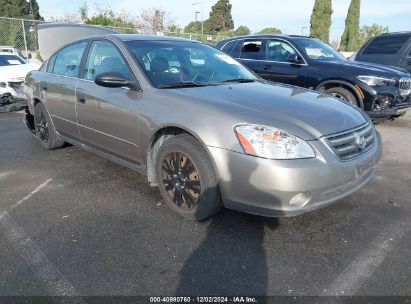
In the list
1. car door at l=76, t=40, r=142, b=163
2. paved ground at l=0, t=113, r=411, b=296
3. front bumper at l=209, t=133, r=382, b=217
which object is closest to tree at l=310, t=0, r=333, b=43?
paved ground at l=0, t=113, r=411, b=296

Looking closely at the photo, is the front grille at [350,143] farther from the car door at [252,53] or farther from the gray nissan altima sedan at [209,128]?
the car door at [252,53]

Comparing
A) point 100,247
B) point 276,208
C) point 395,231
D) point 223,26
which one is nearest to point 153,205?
point 100,247

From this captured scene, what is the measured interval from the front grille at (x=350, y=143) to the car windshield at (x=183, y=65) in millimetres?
1420

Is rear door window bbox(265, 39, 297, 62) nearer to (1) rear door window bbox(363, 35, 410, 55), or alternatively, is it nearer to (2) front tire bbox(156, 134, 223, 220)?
(1) rear door window bbox(363, 35, 410, 55)

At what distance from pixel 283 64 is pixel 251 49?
969 millimetres

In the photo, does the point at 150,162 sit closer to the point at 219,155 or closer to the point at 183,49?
the point at 219,155

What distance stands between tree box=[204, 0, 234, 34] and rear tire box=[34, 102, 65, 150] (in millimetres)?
71984

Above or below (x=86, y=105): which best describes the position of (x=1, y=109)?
below

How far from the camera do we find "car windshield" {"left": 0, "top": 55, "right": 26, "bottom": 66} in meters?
9.85

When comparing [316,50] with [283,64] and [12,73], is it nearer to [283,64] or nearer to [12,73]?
[283,64]

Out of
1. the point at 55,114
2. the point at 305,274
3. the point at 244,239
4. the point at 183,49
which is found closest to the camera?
the point at 305,274

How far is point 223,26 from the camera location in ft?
243

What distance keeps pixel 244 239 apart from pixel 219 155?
732 mm

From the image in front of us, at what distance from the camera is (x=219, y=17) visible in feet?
245
